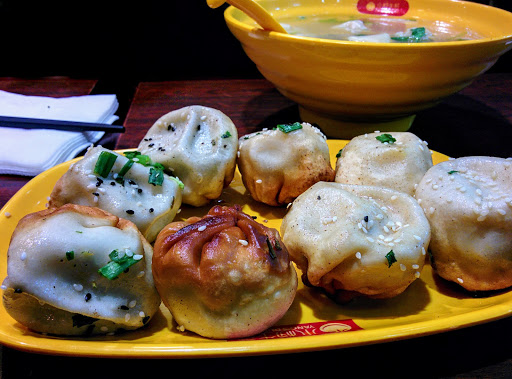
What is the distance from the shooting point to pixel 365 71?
2.12 metres

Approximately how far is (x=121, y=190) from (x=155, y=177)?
15 cm

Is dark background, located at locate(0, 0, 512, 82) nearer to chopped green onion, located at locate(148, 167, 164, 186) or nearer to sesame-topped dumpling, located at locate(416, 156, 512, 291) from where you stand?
chopped green onion, located at locate(148, 167, 164, 186)

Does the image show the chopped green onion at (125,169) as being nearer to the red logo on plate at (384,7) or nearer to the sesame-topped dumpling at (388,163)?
the sesame-topped dumpling at (388,163)

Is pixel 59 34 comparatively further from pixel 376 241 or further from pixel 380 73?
pixel 376 241

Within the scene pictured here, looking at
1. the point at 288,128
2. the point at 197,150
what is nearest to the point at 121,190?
the point at 197,150

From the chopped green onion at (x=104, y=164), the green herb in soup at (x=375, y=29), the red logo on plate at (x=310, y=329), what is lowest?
the red logo on plate at (x=310, y=329)

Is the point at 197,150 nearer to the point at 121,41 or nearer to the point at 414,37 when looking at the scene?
the point at 414,37

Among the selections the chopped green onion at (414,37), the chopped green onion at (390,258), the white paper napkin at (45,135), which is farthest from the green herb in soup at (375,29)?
the chopped green onion at (390,258)

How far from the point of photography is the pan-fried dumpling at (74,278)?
117 centimetres

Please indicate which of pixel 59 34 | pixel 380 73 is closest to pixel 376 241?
pixel 380 73

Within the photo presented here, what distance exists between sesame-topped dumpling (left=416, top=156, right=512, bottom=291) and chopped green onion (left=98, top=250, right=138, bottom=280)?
103 centimetres

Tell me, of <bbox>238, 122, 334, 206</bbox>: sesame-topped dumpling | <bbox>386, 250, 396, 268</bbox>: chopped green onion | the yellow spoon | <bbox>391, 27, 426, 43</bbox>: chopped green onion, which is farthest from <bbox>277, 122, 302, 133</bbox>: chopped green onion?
<bbox>391, 27, 426, 43</bbox>: chopped green onion

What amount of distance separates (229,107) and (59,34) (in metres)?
2.44

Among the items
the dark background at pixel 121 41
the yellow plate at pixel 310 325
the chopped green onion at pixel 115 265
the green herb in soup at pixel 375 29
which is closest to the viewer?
the yellow plate at pixel 310 325
